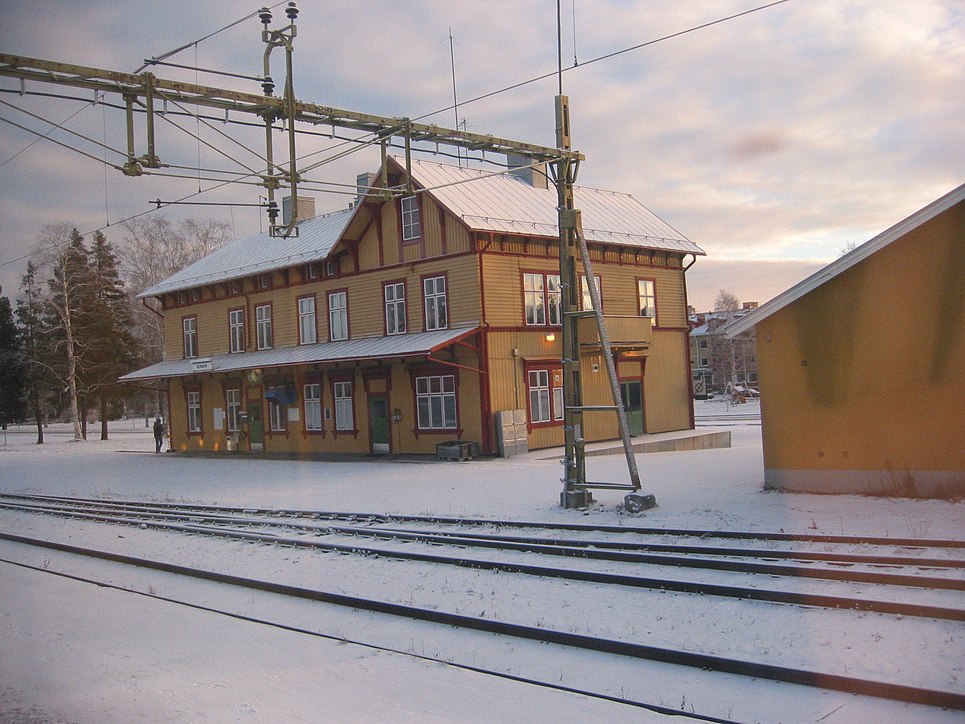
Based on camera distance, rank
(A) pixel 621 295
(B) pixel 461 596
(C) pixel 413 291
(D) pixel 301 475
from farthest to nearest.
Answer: (A) pixel 621 295
(C) pixel 413 291
(D) pixel 301 475
(B) pixel 461 596

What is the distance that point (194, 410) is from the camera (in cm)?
3894

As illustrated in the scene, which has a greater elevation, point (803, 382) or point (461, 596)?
point (803, 382)

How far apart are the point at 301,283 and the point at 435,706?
28266 mm

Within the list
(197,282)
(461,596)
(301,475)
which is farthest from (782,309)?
(197,282)

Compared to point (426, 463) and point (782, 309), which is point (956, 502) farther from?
point (426, 463)

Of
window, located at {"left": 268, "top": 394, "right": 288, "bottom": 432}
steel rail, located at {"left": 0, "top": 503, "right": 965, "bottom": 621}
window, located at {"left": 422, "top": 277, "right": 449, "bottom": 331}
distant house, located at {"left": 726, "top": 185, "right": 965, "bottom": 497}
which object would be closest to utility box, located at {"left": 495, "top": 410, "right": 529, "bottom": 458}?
window, located at {"left": 422, "top": 277, "right": 449, "bottom": 331}

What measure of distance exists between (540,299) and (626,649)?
21672 millimetres

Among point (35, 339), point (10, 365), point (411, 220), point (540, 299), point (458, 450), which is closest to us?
point (458, 450)

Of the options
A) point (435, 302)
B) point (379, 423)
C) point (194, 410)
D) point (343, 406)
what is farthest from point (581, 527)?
point (194, 410)

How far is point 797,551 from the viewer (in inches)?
391

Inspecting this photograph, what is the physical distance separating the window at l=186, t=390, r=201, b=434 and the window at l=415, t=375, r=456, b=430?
15060 mm

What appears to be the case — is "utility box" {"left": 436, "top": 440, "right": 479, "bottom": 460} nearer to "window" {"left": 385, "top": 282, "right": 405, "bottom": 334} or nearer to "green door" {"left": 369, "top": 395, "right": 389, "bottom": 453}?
"green door" {"left": 369, "top": 395, "right": 389, "bottom": 453}

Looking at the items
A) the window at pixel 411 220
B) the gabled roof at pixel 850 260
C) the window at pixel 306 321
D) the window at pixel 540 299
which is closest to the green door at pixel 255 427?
the window at pixel 306 321

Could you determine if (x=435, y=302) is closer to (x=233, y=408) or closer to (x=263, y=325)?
(x=263, y=325)
